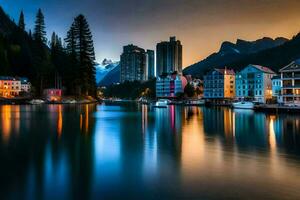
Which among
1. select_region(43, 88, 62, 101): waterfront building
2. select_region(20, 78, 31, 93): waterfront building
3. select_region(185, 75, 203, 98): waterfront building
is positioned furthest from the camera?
select_region(185, 75, 203, 98): waterfront building

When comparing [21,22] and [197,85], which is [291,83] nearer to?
[197,85]

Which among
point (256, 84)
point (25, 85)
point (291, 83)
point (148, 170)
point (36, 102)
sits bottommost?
point (148, 170)

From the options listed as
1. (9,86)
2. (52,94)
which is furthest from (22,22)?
(52,94)

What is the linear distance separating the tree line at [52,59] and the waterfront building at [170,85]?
40.8 m

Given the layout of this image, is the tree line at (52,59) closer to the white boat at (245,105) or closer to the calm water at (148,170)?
the white boat at (245,105)

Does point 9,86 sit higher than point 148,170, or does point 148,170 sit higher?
point 9,86

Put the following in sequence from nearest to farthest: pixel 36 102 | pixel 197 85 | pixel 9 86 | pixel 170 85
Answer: pixel 36 102 → pixel 9 86 → pixel 197 85 → pixel 170 85

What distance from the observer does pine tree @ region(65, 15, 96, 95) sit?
122812 millimetres

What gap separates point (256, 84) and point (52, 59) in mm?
92439

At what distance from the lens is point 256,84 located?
11344cm

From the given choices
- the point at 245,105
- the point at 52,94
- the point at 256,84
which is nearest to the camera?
the point at 245,105

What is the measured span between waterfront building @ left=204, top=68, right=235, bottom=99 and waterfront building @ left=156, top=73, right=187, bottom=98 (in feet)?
109

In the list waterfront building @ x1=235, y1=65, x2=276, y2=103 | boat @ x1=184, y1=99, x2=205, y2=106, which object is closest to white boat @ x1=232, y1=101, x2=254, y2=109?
waterfront building @ x1=235, y1=65, x2=276, y2=103

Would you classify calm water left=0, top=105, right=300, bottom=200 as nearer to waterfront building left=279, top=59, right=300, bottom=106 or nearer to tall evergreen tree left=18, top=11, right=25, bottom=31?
waterfront building left=279, top=59, right=300, bottom=106
